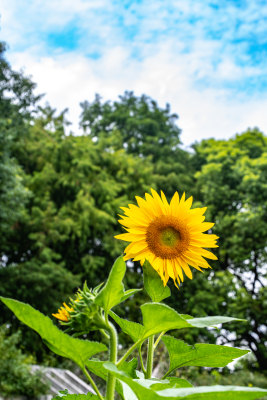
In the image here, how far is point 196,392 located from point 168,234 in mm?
294

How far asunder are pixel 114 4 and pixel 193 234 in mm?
→ 8049

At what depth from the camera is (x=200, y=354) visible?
59 centimetres

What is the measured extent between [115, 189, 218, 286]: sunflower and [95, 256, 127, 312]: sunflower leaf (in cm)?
13

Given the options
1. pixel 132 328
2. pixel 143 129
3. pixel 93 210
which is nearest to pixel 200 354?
pixel 132 328

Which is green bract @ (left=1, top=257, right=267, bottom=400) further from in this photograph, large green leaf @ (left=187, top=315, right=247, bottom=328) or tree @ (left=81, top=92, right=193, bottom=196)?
tree @ (left=81, top=92, right=193, bottom=196)

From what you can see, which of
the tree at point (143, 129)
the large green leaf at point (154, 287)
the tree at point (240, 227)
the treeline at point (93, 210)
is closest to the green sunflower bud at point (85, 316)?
the large green leaf at point (154, 287)

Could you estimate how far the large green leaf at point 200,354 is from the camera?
1.89 ft

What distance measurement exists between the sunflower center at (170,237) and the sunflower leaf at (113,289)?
17cm

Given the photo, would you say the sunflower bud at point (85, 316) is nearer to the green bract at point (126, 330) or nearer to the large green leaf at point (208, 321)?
the green bract at point (126, 330)

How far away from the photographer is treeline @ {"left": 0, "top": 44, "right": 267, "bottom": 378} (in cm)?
862

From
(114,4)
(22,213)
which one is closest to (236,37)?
(114,4)

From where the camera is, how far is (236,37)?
9.04 m

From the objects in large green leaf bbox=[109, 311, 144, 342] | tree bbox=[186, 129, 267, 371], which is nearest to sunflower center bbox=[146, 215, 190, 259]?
large green leaf bbox=[109, 311, 144, 342]

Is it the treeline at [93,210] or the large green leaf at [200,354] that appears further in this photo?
the treeline at [93,210]
